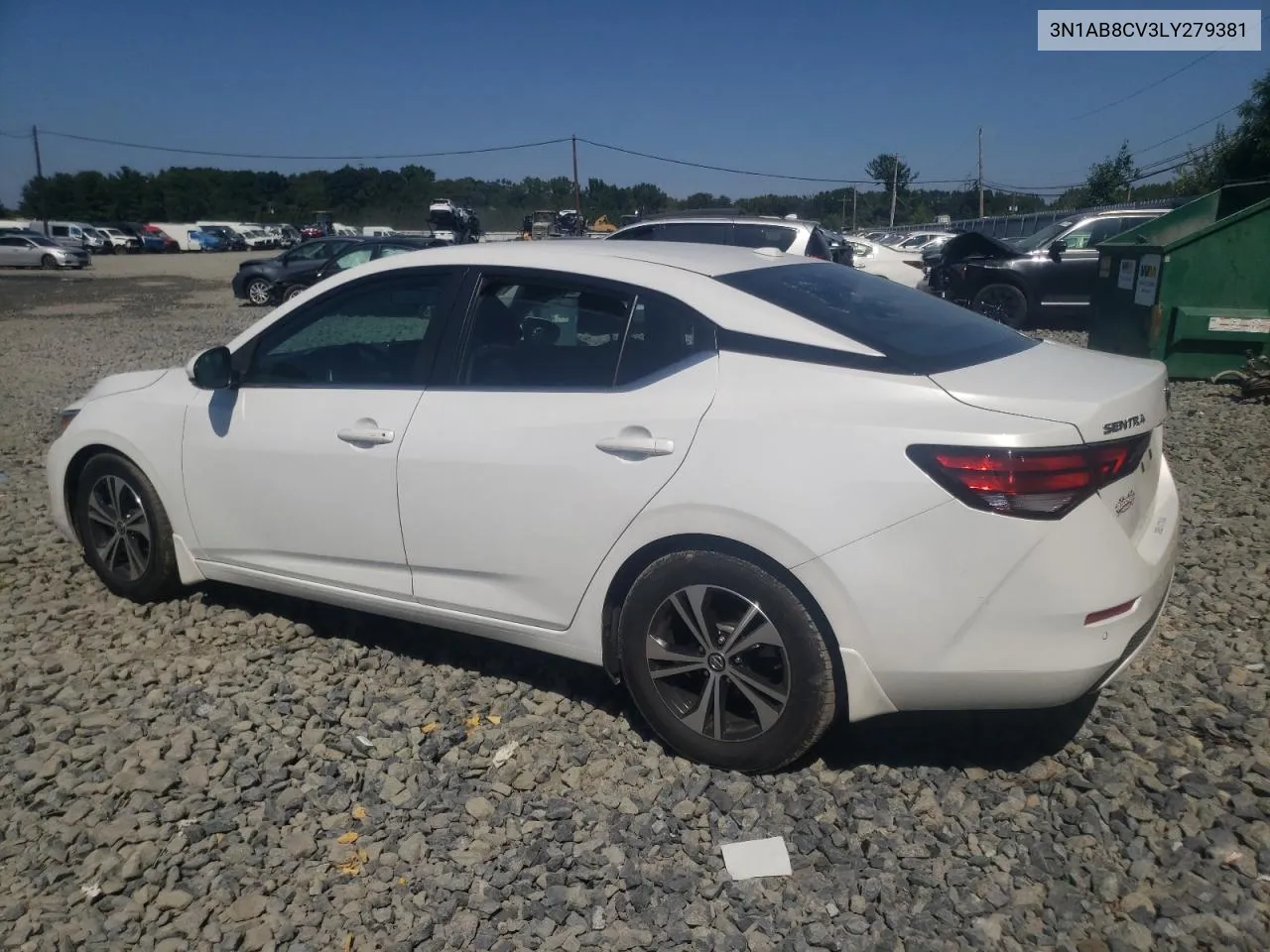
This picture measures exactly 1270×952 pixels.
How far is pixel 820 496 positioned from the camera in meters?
2.72

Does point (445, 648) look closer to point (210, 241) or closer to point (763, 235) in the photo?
point (763, 235)

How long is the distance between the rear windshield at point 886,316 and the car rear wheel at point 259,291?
20.2m

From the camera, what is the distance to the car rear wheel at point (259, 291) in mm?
21719

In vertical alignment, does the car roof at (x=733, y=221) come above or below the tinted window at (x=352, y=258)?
above

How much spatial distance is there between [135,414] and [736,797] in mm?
3060

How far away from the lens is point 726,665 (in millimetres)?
2971

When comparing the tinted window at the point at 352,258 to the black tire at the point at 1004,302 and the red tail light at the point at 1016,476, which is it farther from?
the red tail light at the point at 1016,476

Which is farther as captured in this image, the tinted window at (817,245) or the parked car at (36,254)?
the parked car at (36,254)

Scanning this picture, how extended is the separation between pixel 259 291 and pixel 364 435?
66.2ft

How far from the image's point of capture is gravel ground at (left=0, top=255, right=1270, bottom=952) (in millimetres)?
2527

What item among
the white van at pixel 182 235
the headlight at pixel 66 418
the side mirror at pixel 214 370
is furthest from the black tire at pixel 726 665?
the white van at pixel 182 235

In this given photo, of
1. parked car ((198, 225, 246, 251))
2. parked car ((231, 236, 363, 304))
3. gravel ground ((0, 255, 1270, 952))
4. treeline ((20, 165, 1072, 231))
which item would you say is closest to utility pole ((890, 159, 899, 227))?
treeline ((20, 165, 1072, 231))

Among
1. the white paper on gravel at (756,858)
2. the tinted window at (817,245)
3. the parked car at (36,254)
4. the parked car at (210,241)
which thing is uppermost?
the parked car at (210,241)

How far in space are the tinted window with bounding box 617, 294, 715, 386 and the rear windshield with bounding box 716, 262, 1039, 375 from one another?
0.71ft
